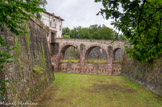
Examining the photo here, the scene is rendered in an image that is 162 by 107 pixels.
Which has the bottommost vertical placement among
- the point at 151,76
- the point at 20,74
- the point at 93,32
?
the point at 151,76

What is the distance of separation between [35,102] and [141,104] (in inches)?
260

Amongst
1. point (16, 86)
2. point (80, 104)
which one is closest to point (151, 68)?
point (80, 104)

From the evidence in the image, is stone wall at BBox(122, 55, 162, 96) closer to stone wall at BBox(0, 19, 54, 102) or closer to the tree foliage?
stone wall at BBox(0, 19, 54, 102)

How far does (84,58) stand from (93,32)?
25.1 m

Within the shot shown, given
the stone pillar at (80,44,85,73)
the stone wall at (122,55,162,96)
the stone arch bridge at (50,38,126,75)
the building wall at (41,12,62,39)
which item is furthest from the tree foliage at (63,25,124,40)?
the stone wall at (122,55,162,96)

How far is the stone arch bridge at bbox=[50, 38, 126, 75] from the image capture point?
25.1 meters

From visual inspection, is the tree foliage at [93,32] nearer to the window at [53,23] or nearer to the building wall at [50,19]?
the building wall at [50,19]

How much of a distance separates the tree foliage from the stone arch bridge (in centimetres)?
1944

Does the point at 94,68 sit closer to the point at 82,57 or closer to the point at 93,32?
the point at 82,57

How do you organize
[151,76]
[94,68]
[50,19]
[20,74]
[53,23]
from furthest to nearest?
[53,23] → [50,19] → [94,68] → [151,76] → [20,74]

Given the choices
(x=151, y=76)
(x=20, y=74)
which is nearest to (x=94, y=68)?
(x=151, y=76)

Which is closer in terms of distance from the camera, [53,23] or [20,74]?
[20,74]

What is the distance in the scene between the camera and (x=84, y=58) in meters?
25.7

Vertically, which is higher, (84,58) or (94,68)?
(84,58)
